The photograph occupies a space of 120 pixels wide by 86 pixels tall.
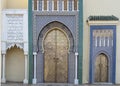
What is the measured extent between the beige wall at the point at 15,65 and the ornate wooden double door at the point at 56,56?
0.74m

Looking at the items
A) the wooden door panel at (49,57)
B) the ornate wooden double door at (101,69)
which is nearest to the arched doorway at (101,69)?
the ornate wooden double door at (101,69)

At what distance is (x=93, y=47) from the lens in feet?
22.7

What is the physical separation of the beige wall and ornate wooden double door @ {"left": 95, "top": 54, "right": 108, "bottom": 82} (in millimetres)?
2174

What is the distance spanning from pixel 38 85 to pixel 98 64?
1.83 meters

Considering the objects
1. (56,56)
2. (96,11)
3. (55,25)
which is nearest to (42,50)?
(56,56)

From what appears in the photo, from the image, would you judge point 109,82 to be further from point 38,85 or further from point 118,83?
point 38,85

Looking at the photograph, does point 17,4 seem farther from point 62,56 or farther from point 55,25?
point 62,56

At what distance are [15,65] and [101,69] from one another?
8.32 ft

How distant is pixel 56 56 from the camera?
701 centimetres

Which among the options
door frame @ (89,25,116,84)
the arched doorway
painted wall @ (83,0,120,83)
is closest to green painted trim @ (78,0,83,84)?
painted wall @ (83,0,120,83)

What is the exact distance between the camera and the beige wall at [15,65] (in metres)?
7.16

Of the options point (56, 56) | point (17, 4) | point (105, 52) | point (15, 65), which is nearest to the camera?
point (105, 52)

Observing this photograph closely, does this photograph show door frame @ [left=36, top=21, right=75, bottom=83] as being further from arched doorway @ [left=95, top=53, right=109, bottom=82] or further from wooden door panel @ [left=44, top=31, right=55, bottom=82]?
arched doorway @ [left=95, top=53, right=109, bottom=82]

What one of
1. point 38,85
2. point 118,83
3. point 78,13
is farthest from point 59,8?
point 118,83
